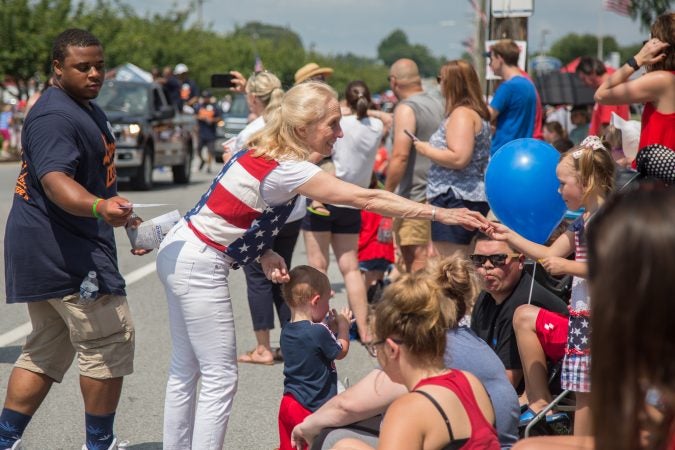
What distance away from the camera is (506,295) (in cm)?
544

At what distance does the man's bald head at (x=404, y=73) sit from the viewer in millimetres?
8031

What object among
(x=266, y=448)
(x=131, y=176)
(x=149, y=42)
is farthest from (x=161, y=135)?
(x=149, y=42)

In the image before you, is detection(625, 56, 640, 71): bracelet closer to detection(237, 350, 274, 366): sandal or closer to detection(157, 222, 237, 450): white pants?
detection(157, 222, 237, 450): white pants

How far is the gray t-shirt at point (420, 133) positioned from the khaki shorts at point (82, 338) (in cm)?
350

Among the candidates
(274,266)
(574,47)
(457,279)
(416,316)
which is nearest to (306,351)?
(274,266)

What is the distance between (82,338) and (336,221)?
328 centimetres

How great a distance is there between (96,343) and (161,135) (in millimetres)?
15962

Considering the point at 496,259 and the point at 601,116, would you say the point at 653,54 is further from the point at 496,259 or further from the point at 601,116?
the point at 601,116

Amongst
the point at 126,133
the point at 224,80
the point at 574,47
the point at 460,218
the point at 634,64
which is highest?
the point at 634,64

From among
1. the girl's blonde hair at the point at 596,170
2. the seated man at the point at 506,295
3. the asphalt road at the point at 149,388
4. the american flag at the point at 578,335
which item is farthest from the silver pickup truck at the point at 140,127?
the american flag at the point at 578,335

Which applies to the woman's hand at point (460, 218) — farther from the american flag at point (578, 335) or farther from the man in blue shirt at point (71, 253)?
the man in blue shirt at point (71, 253)

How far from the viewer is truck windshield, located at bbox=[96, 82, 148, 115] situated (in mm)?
19516

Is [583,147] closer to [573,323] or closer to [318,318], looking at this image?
[573,323]

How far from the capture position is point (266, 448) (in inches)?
214
